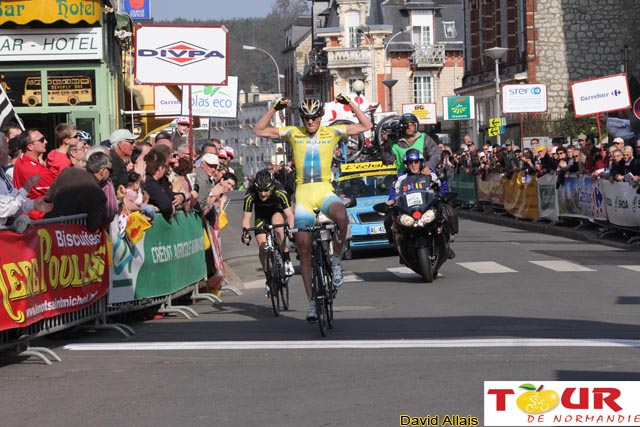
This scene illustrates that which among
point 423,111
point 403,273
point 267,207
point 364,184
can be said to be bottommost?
point 403,273

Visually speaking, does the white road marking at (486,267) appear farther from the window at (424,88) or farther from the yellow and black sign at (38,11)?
the window at (424,88)

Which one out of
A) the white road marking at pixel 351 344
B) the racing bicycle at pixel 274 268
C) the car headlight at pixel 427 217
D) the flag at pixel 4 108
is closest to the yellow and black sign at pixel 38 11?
the car headlight at pixel 427 217

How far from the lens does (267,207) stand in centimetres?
1500

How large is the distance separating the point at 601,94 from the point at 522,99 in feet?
38.7

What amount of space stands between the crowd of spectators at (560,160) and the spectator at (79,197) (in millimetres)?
7495

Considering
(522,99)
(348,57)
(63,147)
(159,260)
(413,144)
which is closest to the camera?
(159,260)

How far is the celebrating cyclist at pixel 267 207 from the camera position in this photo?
14.8m

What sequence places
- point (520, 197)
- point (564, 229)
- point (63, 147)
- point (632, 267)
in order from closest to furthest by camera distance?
point (63, 147) → point (632, 267) → point (564, 229) → point (520, 197)

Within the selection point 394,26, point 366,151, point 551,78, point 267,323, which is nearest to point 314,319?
point 267,323

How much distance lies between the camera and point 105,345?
466 inches

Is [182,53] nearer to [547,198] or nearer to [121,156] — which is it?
[121,156]

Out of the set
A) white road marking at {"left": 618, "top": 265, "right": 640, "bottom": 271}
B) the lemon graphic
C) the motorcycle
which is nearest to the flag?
the motorcycle

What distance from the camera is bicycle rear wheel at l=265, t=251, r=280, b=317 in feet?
47.5

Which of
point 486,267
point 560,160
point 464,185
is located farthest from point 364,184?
Answer: point 464,185
